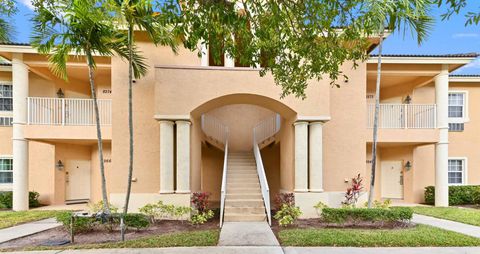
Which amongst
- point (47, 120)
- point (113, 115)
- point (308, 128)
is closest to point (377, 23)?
point (308, 128)

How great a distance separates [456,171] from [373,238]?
1200cm

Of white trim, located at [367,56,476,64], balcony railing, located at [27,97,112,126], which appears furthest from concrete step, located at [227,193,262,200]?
white trim, located at [367,56,476,64]

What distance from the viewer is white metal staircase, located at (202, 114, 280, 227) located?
918 cm

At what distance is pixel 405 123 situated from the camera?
12641 mm

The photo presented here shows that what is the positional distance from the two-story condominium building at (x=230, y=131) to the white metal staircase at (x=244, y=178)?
0.05 metres

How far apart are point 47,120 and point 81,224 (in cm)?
658

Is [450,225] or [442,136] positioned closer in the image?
[450,225]

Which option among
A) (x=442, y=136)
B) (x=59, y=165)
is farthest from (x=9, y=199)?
(x=442, y=136)

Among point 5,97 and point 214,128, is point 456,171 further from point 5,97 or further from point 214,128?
point 5,97

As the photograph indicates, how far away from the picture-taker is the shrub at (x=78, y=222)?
728 centimetres

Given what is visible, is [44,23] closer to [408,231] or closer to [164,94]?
[164,94]

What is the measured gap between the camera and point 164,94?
939 centimetres

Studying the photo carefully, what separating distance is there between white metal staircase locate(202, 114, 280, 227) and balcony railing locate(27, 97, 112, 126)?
447 centimetres

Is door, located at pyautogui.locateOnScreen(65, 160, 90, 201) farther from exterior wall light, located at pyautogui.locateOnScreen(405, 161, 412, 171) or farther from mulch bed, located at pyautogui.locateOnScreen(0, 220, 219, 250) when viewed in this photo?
exterior wall light, located at pyautogui.locateOnScreen(405, 161, 412, 171)
